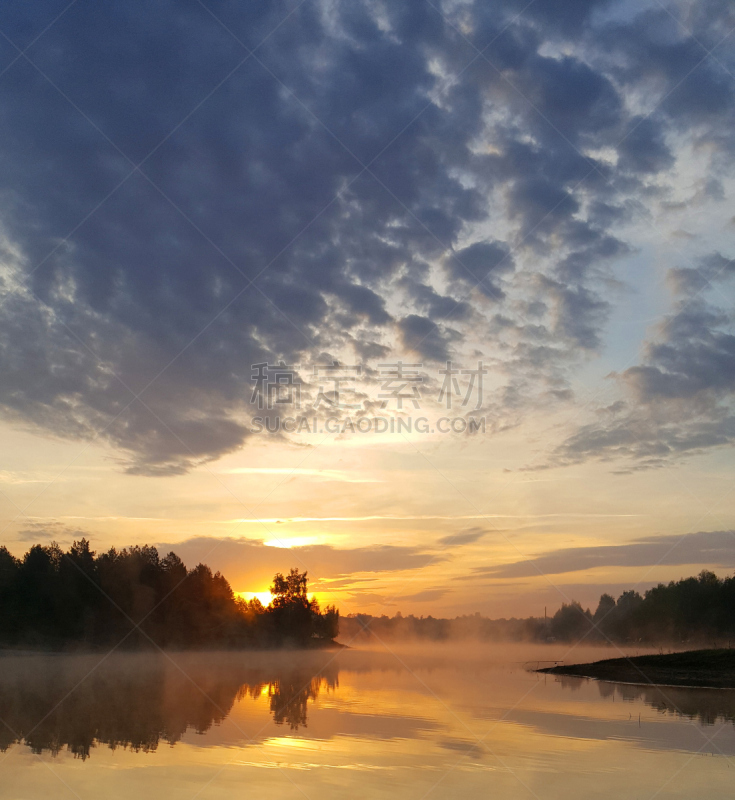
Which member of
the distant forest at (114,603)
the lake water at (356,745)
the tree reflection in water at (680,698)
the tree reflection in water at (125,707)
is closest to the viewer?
the lake water at (356,745)

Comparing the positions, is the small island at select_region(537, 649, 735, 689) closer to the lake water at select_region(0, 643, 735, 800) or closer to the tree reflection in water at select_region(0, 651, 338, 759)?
the lake water at select_region(0, 643, 735, 800)

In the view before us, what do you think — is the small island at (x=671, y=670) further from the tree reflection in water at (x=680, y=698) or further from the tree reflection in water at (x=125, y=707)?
the tree reflection in water at (x=125, y=707)

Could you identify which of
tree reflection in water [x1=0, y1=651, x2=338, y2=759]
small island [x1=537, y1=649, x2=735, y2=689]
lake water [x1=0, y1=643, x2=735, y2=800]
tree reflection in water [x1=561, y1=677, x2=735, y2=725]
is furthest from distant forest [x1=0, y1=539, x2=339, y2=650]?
tree reflection in water [x1=561, y1=677, x2=735, y2=725]

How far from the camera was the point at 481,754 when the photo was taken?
1856 cm

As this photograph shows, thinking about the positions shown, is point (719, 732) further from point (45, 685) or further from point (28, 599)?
point (28, 599)

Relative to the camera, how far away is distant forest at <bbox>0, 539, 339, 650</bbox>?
84250mm

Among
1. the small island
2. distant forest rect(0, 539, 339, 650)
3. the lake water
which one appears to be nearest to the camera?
the lake water

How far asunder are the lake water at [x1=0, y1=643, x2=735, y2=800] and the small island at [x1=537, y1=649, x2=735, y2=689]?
11466mm

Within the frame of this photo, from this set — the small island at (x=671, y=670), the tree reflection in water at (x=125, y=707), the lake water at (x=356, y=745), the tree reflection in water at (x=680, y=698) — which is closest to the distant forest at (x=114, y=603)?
the tree reflection in water at (x=125, y=707)

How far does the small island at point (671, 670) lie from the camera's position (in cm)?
4462

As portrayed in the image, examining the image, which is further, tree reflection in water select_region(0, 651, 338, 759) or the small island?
the small island

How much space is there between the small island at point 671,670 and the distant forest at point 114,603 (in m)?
61.8

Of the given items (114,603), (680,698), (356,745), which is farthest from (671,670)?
(114,603)

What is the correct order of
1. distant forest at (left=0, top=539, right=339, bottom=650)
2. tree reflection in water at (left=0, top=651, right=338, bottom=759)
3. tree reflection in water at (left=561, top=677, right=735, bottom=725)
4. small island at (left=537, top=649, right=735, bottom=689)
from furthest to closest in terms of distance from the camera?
distant forest at (left=0, top=539, right=339, bottom=650)
small island at (left=537, top=649, right=735, bottom=689)
tree reflection in water at (left=561, top=677, right=735, bottom=725)
tree reflection in water at (left=0, top=651, right=338, bottom=759)
